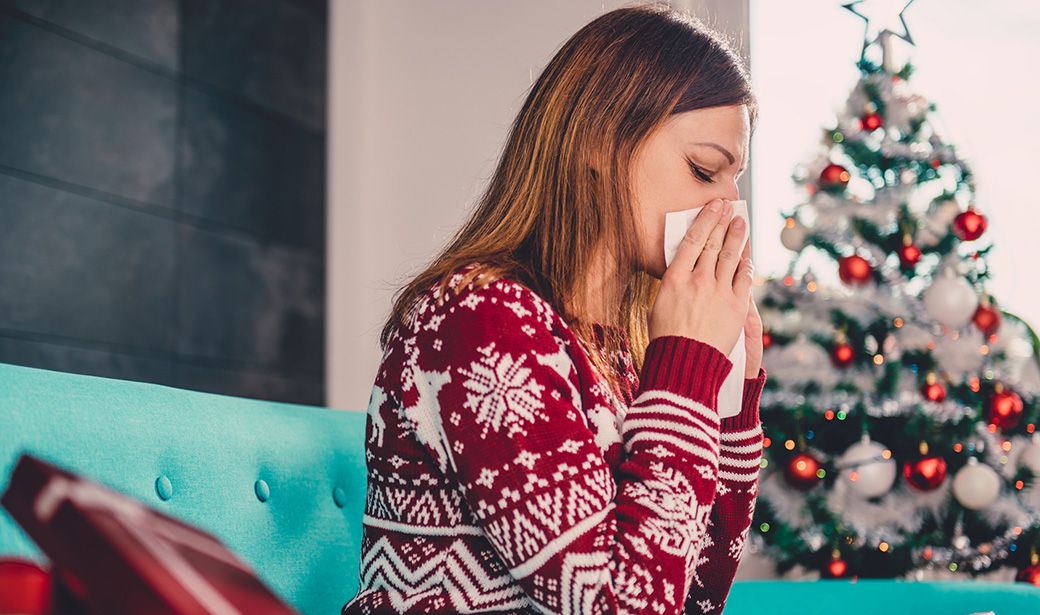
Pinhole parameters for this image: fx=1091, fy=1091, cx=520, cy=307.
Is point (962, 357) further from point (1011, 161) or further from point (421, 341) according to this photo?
point (421, 341)

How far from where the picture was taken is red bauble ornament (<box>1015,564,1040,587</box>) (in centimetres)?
247

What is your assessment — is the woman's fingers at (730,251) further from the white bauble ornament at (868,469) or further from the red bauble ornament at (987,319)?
the red bauble ornament at (987,319)

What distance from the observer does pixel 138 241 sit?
2.70 metres

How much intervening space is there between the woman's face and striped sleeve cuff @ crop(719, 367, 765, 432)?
0.23 meters

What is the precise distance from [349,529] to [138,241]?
1483 mm

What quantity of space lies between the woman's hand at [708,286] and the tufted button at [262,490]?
502 mm

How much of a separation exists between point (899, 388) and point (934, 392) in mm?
78

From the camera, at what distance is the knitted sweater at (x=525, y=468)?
0.96 m

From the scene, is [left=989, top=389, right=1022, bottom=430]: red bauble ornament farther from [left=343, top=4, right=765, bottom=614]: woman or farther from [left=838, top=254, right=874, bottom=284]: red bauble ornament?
[left=343, top=4, right=765, bottom=614]: woman

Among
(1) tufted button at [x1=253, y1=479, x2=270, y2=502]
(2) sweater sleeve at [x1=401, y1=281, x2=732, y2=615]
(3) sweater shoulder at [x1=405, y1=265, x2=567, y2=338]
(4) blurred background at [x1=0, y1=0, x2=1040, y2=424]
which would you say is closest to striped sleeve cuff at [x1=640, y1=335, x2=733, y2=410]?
(2) sweater sleeve at [x1=401, y1=281, x2=732, y2=615]

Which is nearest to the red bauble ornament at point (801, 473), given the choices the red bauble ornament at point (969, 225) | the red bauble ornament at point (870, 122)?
the red bauble ornament at point (969, 225)

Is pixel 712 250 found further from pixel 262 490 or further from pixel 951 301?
pixel 951 301

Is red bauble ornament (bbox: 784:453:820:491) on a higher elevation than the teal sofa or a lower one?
lower

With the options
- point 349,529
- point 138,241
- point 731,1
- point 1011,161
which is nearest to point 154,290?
point 138,241
